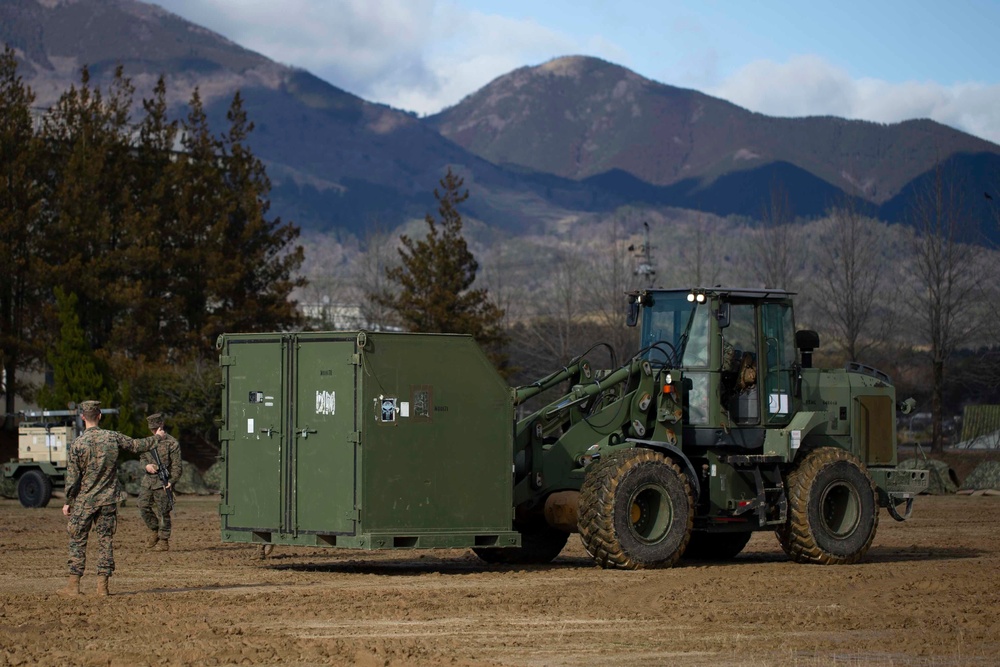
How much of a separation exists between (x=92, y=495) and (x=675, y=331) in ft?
23.8

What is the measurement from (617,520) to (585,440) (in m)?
1.33

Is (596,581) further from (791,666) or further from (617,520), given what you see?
(791,666)

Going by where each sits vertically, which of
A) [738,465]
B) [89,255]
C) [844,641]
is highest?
[89,255]

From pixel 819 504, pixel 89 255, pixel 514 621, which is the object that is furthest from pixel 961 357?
pixel 514 621

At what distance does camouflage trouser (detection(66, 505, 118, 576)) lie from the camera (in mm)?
13742

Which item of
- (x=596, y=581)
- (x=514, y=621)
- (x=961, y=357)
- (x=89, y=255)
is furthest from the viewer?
(x=961, y=357)

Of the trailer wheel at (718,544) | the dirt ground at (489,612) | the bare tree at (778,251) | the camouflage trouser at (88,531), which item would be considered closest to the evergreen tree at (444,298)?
the bare tree at (778,251)

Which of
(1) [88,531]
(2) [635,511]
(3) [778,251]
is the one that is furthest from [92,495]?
Answer: (3) [778,251]

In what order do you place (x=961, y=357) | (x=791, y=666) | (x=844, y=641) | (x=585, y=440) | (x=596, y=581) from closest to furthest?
(x=791, y=666) → (x=844, y=641) → (x=596, y=581) → (x=585, y=440) → (x=961, y=357)

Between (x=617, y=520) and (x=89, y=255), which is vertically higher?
(x=89, y=255)

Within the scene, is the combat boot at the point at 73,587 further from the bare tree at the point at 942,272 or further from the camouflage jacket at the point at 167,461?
the bare tree at the point at 942,272

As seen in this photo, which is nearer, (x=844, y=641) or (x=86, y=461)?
(x=844, y=641)

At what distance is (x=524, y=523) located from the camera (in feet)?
58.3

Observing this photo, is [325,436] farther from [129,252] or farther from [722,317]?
[129,252]
